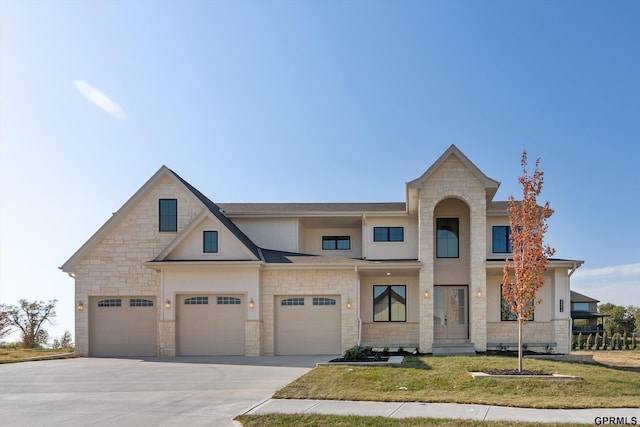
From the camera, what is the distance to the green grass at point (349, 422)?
837 centimetres

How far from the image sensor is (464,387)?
11750 millimetres

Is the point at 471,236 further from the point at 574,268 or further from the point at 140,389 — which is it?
the point at 140,389

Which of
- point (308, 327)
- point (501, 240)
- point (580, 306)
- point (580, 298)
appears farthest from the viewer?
point (580, 306)

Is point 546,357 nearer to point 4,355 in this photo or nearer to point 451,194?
point 451,194

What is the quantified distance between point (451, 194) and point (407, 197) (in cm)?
184

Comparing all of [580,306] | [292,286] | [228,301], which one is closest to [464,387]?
[292,286]

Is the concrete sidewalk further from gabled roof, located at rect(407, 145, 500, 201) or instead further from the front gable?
gabled roof, located at rect(407, 145, 500, 201)

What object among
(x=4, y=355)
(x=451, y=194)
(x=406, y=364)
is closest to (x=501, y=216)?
Result: (x=451, y=194)

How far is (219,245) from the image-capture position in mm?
20609

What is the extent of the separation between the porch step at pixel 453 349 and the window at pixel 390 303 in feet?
8.34

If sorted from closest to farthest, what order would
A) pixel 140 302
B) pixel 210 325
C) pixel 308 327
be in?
pixel 210 325
pixel 308 327
pixel 140 302

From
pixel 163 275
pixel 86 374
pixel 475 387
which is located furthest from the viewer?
pixel 163 275

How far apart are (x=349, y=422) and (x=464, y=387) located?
13.9ft

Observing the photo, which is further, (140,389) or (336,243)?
(336,243)
